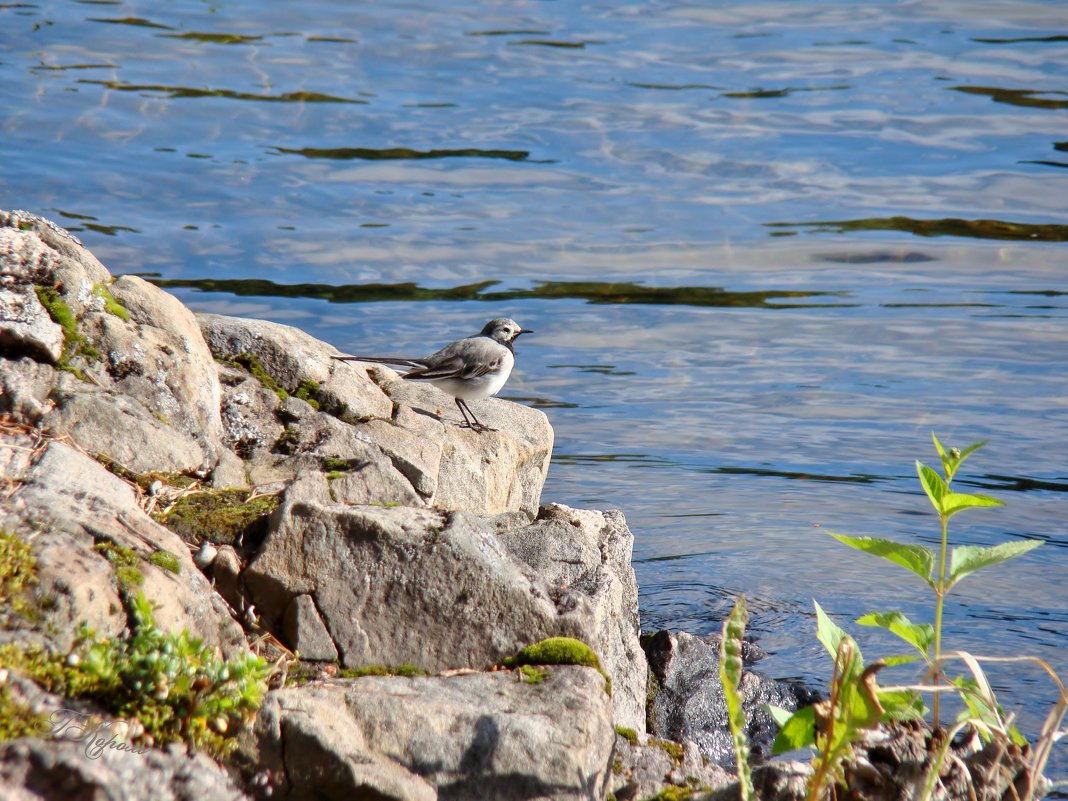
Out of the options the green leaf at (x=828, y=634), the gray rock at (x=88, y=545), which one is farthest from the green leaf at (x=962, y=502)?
the gray rock at (x=88, y=545)

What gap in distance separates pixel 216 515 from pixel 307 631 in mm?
805

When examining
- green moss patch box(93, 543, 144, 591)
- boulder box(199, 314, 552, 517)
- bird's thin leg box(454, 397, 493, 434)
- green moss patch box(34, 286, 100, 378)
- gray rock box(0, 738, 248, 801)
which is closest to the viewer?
gray rock box(0, 738, 248, 801)

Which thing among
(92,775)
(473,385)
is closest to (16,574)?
(92,775)

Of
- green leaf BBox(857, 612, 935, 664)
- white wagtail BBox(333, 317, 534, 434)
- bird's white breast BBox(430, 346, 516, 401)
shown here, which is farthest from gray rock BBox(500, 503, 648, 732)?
bird's white breast BBox(430, 346, 516, 401)

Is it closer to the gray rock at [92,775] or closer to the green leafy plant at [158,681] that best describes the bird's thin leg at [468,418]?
the green leafy plant at [158,681]

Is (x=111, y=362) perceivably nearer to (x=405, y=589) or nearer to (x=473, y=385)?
(x=405, y=589)

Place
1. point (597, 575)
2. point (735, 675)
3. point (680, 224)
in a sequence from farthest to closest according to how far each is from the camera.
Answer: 1. point (680, 224)
2. point (597, 575)
3. point (735, 675)

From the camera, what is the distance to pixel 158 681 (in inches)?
134

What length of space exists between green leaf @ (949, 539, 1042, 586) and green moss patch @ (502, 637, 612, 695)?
1.52 metres

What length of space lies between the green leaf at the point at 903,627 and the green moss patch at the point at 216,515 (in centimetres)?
254

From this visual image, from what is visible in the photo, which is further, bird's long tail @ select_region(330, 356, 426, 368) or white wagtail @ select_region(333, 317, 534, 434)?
white wagtail @ select_region(333, 317, 534, 434)

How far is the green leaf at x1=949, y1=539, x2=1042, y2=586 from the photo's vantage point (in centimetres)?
339

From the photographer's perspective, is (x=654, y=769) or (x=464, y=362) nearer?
(x=654, y=769)

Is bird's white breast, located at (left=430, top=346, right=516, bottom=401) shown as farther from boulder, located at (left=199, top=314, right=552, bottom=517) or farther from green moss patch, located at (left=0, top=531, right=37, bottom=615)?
green moss patch, located at (left=0, top=531, right=37, bottom=615)
